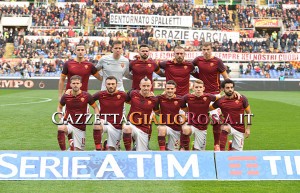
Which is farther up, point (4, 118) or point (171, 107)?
point (171, 107)

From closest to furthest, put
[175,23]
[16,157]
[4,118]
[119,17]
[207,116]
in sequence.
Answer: [16,157]
[207,116]
[4,118]
[175,23]
[119,17]

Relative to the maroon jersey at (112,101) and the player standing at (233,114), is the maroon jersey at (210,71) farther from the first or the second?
the maroon jersey at (112,101)

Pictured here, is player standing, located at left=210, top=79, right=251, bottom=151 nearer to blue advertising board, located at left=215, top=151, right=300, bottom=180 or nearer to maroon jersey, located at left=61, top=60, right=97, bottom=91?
blue advertising board, located at left=215, top=151, right=300, bottom=180

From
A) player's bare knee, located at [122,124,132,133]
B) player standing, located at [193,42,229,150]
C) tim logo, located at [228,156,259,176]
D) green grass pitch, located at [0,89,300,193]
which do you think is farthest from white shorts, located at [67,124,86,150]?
tim logo, located at [228,156,259,176]

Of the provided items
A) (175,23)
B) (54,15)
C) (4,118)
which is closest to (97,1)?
(54,15)

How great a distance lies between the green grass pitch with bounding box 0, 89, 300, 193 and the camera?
7.52 meters

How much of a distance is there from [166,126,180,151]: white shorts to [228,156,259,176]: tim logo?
236 centimetres

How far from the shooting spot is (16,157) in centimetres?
769

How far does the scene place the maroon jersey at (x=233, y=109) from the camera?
392 inches

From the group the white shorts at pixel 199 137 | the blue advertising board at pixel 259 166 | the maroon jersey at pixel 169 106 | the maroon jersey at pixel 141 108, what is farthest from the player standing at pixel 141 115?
the blue advertising board at pixel 259 166

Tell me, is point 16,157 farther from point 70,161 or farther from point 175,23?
point 175,23

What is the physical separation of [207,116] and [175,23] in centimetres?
2696

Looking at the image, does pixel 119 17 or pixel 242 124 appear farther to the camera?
pixel 119 17

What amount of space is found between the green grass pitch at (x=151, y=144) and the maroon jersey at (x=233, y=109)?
175 cm
